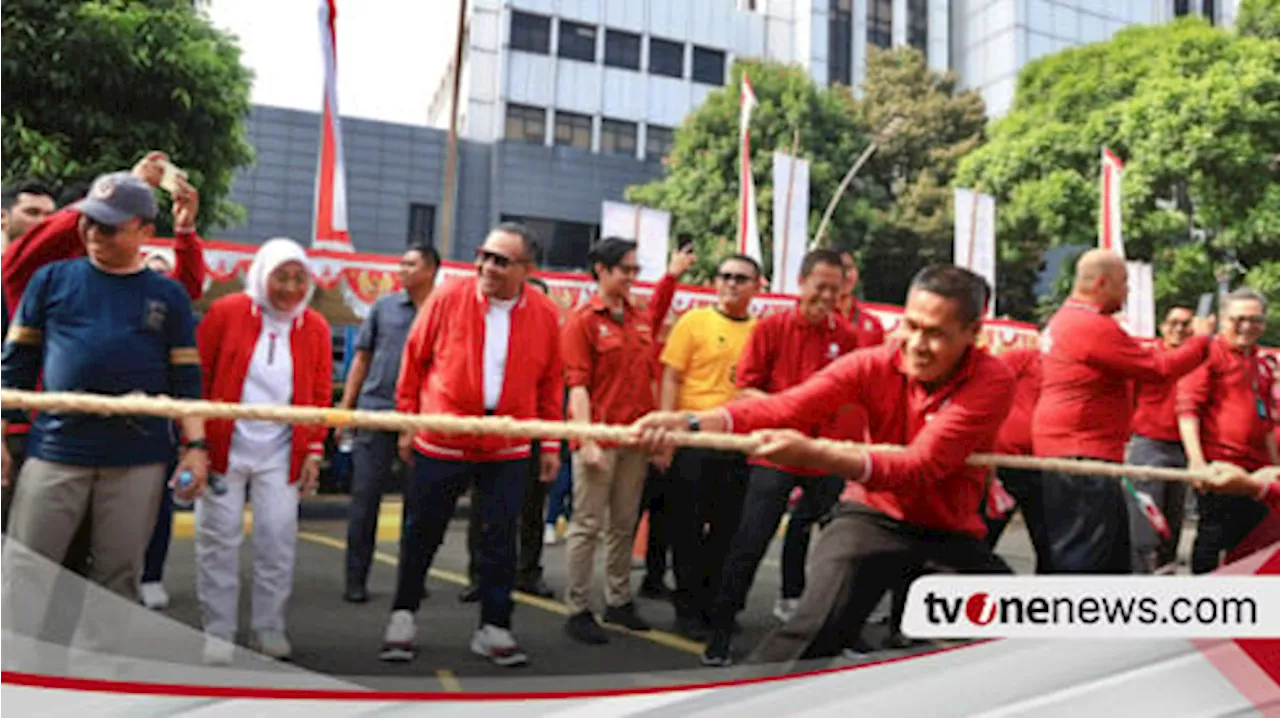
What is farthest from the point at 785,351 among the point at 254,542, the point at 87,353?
the point at 87,353

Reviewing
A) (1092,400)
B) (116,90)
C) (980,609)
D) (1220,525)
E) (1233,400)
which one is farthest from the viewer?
(116,90)

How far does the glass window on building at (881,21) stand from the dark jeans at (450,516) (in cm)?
2245

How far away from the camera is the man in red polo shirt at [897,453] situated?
1.87 meters

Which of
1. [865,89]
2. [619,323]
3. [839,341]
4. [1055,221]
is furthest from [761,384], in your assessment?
[865,89]

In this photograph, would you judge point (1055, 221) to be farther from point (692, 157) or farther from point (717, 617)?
point (717, 617)

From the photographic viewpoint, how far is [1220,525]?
312cm

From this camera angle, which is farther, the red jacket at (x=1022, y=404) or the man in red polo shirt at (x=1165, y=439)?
the man in red polo shirt at (x=1165, y=439)

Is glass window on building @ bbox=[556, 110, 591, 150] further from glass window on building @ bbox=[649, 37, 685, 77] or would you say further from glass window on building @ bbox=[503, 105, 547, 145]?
glass window on building @ bbox=[649, 37, 685, 77]

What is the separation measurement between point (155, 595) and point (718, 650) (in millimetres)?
1885

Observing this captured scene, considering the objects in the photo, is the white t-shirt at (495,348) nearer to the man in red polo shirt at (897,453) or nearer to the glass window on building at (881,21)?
the man in red polo shirt at (897,453)

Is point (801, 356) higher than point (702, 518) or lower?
higher

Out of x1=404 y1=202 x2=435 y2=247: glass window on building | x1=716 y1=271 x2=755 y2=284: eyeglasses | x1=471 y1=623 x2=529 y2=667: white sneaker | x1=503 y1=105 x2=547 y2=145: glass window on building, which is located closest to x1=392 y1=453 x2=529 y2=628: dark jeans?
x1=471 y1=623 x2=529 y2=667: white sneaker

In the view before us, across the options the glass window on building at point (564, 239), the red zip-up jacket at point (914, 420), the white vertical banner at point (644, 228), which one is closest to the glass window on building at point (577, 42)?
the glass window on building at point (564, 239)

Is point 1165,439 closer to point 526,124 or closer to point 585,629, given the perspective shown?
point 585,629
